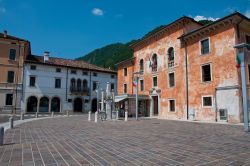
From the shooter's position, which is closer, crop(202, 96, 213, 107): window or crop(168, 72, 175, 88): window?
crop(202, 96, 213, 107): window

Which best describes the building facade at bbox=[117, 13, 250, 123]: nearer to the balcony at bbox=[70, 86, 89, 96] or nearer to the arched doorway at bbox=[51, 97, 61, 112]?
the balcony at bbox=[70, 86, 89, 96]

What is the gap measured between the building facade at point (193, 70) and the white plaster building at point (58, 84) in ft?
33.7

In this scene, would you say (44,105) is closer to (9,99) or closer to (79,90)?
(9,99)

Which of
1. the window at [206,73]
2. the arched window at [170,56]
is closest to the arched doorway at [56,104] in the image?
the arched window at [170,56]

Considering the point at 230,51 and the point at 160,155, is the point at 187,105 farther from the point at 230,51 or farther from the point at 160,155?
the point at 160,155

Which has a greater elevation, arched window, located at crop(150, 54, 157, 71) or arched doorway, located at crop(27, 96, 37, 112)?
arched window, located at crop(150, 54, 157, 71)

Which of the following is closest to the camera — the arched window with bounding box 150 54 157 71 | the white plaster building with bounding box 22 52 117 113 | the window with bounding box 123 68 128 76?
the arched window with bounding box 150 54 157 71

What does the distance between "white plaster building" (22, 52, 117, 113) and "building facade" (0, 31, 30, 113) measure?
1.01 meters

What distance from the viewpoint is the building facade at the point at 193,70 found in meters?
17.9

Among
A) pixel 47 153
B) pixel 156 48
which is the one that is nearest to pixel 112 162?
pixel 47 153

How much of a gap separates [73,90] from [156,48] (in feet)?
64.2

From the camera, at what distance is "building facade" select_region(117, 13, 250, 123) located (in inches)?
704

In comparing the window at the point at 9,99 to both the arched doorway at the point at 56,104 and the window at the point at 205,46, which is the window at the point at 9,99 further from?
the window at the point at 205,46

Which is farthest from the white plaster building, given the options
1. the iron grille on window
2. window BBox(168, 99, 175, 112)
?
the iron grille on window
